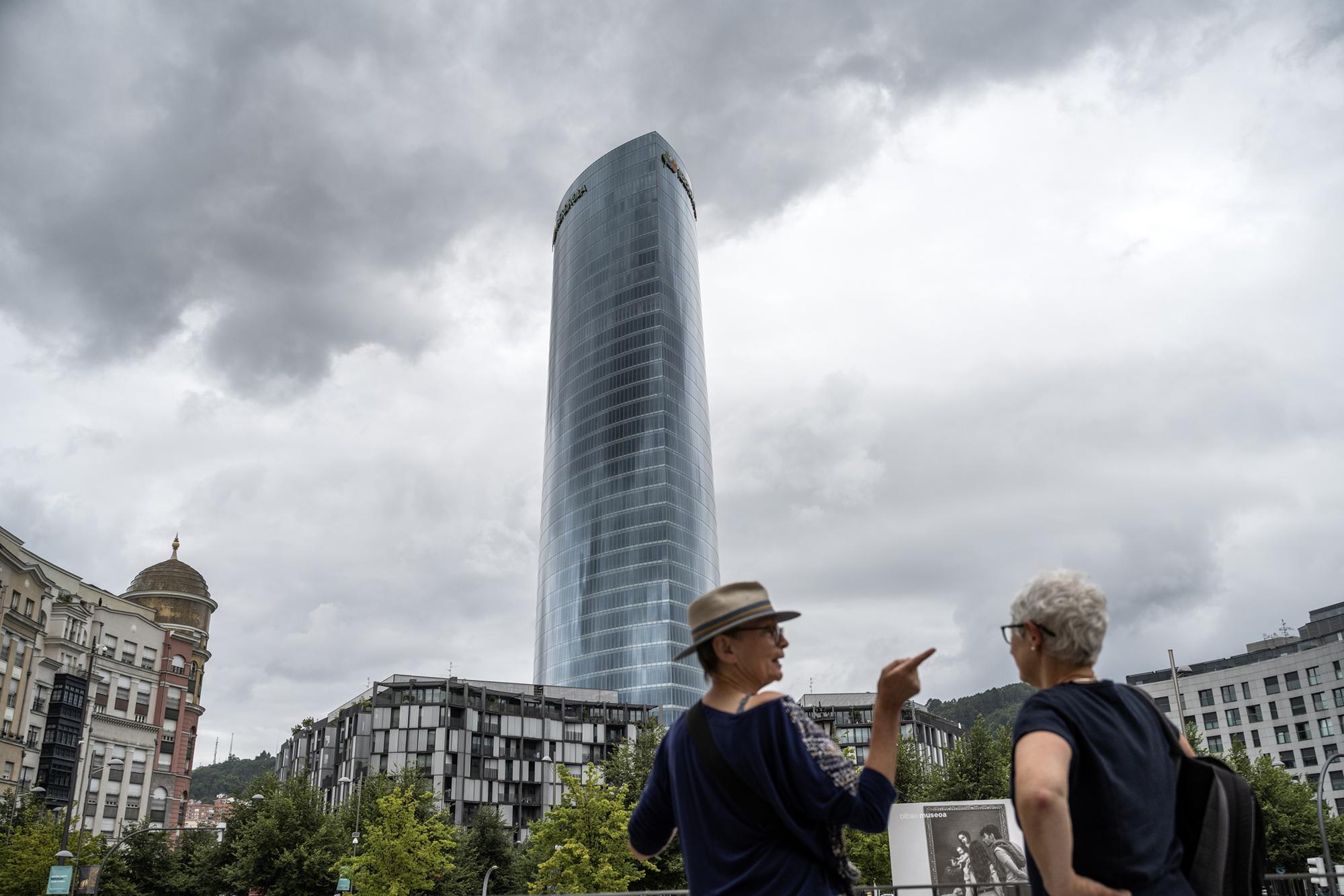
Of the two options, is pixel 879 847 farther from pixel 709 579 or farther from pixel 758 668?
pixel 709 579

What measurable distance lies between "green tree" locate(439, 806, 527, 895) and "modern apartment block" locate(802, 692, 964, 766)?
5300cm

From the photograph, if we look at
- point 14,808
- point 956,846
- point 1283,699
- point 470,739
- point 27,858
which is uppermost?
point 1283,699

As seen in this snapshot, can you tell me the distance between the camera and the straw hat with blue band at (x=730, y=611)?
120 inches

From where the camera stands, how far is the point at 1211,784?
2.78 m

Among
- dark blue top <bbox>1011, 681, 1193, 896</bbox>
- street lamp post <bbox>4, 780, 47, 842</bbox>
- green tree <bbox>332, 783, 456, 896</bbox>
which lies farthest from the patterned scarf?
street lamp post <bbox>4, 780, 47, 842</bbox>

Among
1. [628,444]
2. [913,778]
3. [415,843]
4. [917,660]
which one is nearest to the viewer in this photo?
[917,660]

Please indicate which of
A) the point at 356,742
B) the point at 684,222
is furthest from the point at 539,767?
the point at 684,222

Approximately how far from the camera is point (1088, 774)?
2627 mm

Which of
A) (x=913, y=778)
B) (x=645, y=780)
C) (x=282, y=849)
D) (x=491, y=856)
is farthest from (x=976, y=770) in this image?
(x=282, y=849)

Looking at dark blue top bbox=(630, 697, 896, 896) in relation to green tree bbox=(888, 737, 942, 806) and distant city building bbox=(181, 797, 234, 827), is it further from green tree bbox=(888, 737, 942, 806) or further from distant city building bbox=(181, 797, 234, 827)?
distant city building bbox=(181, 797, 234, 827)

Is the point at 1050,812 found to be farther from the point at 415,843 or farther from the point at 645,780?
the point at 645,780

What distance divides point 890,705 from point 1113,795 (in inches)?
24.9

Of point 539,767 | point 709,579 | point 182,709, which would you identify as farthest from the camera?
point 709,579

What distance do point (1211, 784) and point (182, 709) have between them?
92341 mm
